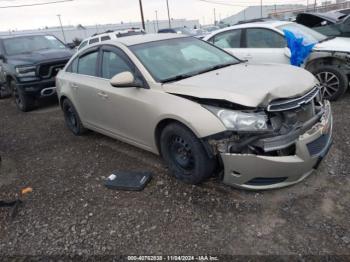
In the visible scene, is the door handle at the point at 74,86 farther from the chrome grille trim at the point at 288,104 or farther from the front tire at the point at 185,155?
the chrome grille trim at the point at 288,104

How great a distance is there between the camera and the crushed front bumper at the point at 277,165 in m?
2.93

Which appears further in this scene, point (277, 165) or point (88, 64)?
point (88, 64)

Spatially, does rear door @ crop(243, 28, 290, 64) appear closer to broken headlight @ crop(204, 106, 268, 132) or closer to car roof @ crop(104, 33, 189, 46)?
car roof @ crop(104, 33, 189, 46)

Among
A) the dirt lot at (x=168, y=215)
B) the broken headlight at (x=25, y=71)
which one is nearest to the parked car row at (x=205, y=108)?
the dirt lot at (x=168, y=215)

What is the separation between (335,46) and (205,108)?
3999 millimetres

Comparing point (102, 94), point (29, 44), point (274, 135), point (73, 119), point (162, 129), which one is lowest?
point (73, 119)

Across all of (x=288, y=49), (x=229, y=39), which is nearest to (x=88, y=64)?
(x=229, y=39)

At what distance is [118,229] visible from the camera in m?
3.09

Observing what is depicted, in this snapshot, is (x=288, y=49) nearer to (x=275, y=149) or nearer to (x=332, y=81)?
(x=332, y=81)

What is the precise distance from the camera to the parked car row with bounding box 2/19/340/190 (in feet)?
9.72

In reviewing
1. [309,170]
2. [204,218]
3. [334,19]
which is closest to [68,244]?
[204,218]

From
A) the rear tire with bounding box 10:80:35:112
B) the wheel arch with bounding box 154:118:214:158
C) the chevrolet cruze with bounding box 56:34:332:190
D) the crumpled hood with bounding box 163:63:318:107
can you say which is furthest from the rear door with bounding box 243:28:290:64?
the rear tire with bounding box 10:80:35:112

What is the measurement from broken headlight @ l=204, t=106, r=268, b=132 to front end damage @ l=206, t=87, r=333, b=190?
5cm

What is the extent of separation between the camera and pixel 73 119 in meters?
5.69
